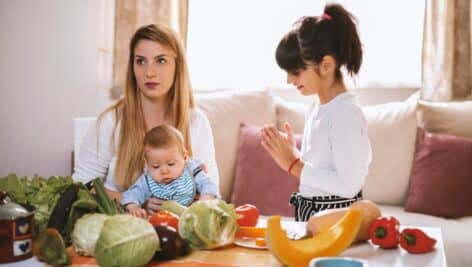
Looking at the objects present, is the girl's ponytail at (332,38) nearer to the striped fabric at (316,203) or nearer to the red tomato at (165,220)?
the striped fabric at (316,203)

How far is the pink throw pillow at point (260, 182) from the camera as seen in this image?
128 inches

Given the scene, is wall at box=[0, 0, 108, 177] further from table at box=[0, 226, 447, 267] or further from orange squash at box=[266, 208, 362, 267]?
orange squash at box=[266, 208, 362, 267]

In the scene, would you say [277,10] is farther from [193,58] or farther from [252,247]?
[252,247]

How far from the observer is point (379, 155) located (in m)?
3.37

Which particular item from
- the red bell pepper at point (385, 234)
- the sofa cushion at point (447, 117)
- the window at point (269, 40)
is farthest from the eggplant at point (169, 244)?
the window at point (269, 40)

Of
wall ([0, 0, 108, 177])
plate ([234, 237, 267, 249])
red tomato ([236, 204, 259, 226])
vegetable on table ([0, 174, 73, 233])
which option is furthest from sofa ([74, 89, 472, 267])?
vegetable on table ([0, 174, 73, 233])

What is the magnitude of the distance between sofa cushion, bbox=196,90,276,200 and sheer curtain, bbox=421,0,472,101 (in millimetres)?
980

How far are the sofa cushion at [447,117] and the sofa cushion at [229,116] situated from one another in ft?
2.81

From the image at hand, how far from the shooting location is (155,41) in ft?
7.20

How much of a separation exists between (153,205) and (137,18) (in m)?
2.35

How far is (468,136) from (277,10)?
1.40 meters

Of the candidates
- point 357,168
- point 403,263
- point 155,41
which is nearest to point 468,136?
point 357,168

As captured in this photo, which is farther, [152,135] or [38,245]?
[152,135]

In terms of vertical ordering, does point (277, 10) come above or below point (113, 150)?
above
